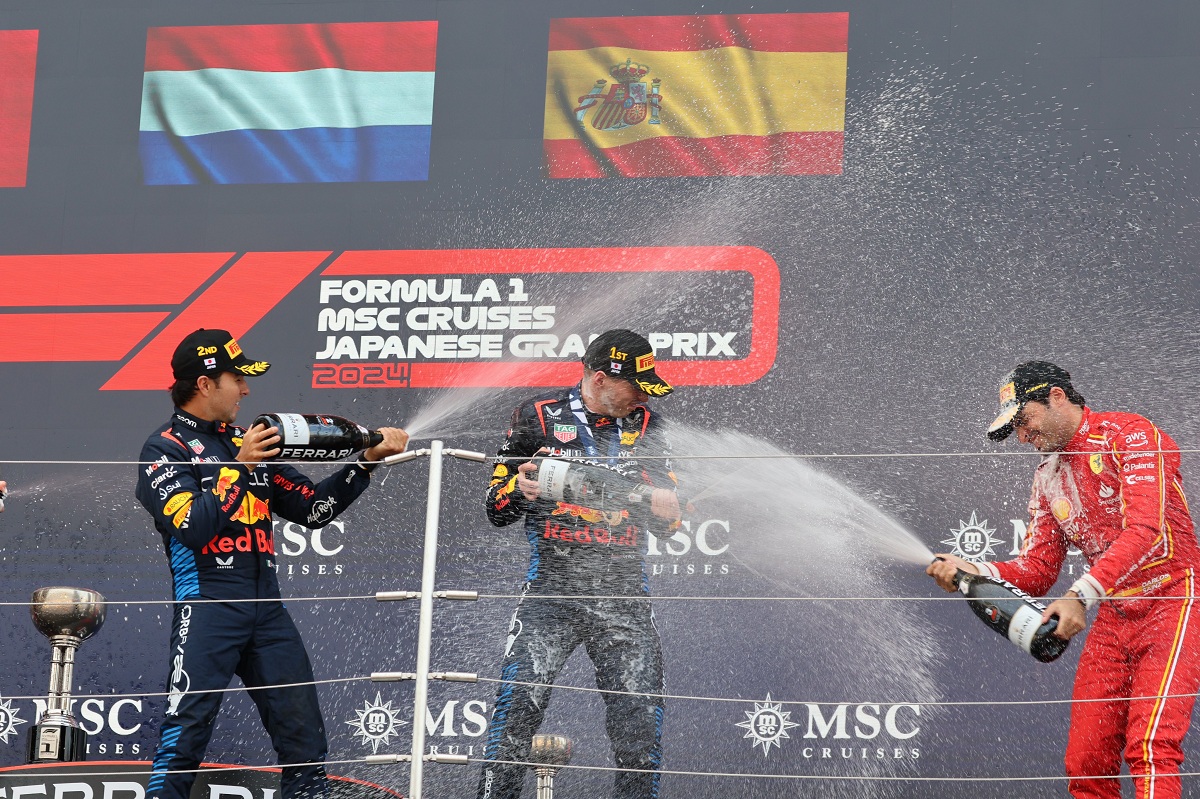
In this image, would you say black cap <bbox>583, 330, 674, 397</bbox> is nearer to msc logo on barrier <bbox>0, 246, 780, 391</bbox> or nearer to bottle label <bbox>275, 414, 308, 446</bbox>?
msc logo on barrier <bbox>0, 246, 780, 391</bbox>

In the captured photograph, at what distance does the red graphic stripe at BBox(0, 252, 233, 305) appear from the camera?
5879 millimetres

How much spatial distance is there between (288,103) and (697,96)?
1.48 metres

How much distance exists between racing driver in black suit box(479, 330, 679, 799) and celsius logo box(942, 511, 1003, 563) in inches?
44.0

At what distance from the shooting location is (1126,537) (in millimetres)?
3947

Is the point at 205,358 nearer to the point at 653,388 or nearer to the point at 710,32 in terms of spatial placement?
the point at 653,388

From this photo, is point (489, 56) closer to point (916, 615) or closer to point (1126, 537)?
point (916, 615)

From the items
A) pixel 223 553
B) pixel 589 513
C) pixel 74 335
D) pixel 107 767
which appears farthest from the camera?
pixel 74 335

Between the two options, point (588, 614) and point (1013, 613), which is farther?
point (588, 614)

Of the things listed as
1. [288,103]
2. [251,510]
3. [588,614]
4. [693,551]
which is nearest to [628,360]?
[588,614]

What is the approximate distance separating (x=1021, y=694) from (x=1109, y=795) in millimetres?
1024

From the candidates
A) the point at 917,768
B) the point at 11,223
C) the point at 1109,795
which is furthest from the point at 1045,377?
the point at 11,223

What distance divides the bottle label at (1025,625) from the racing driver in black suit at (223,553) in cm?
161

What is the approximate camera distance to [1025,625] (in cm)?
390

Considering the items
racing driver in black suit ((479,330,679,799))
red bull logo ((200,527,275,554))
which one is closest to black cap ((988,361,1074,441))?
racing driver in black suit ((479,330,679,799))
